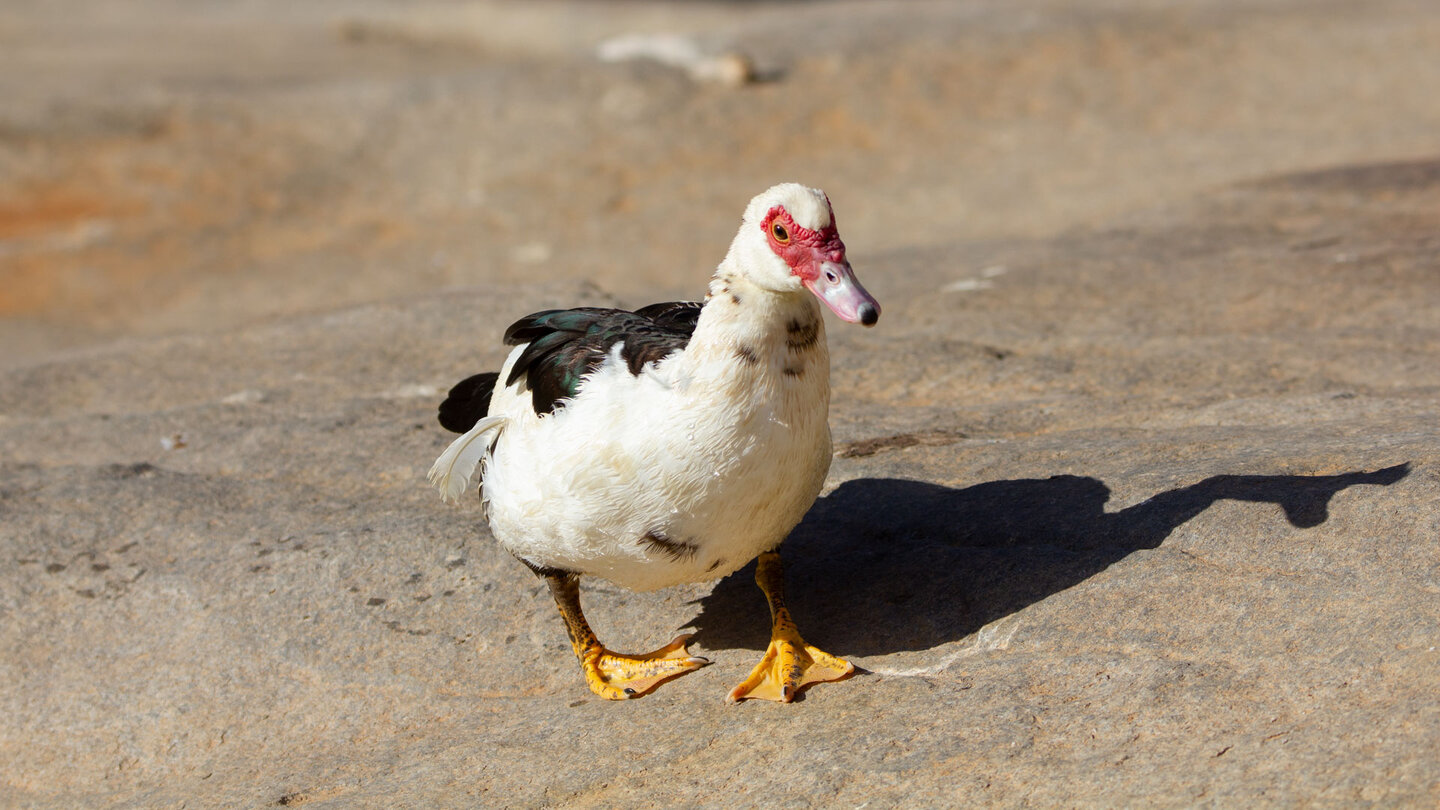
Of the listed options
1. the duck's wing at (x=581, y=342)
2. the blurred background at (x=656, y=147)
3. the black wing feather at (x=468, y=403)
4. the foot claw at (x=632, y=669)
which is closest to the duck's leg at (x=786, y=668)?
the foot claw at (x=632, y=669)

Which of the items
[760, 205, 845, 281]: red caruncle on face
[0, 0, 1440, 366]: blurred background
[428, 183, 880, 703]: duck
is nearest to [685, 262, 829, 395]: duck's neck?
[428, 183, 880, 703]: duck

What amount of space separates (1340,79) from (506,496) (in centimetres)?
1173

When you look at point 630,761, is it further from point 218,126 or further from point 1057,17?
point 1057,17

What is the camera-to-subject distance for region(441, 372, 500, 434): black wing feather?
487cm

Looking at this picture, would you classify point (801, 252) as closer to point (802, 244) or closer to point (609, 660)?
point (802, 244)

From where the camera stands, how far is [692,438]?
3.79 metres

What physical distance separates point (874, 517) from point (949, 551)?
0.46 meters

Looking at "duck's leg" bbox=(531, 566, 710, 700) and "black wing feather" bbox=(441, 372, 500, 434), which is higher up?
"black wing feather" bbox=(441, 372, 500, 434)

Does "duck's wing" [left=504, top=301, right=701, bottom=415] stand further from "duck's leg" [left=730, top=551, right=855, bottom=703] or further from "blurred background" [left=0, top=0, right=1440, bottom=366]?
"blurred background" [left=0, top=0, right=1440, bottom=366]

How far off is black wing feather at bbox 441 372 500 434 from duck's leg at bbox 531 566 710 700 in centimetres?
75

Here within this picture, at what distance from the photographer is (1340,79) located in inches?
519

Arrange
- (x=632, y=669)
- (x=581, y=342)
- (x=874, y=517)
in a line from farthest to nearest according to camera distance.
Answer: (x=874, y=517), (x=632, y=669), (x=581, y=342)

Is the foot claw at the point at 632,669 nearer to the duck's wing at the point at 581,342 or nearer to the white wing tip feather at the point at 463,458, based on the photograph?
the white wing tip feather at the point at 463,458

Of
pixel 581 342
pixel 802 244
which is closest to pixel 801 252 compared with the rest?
pixel 802 244
